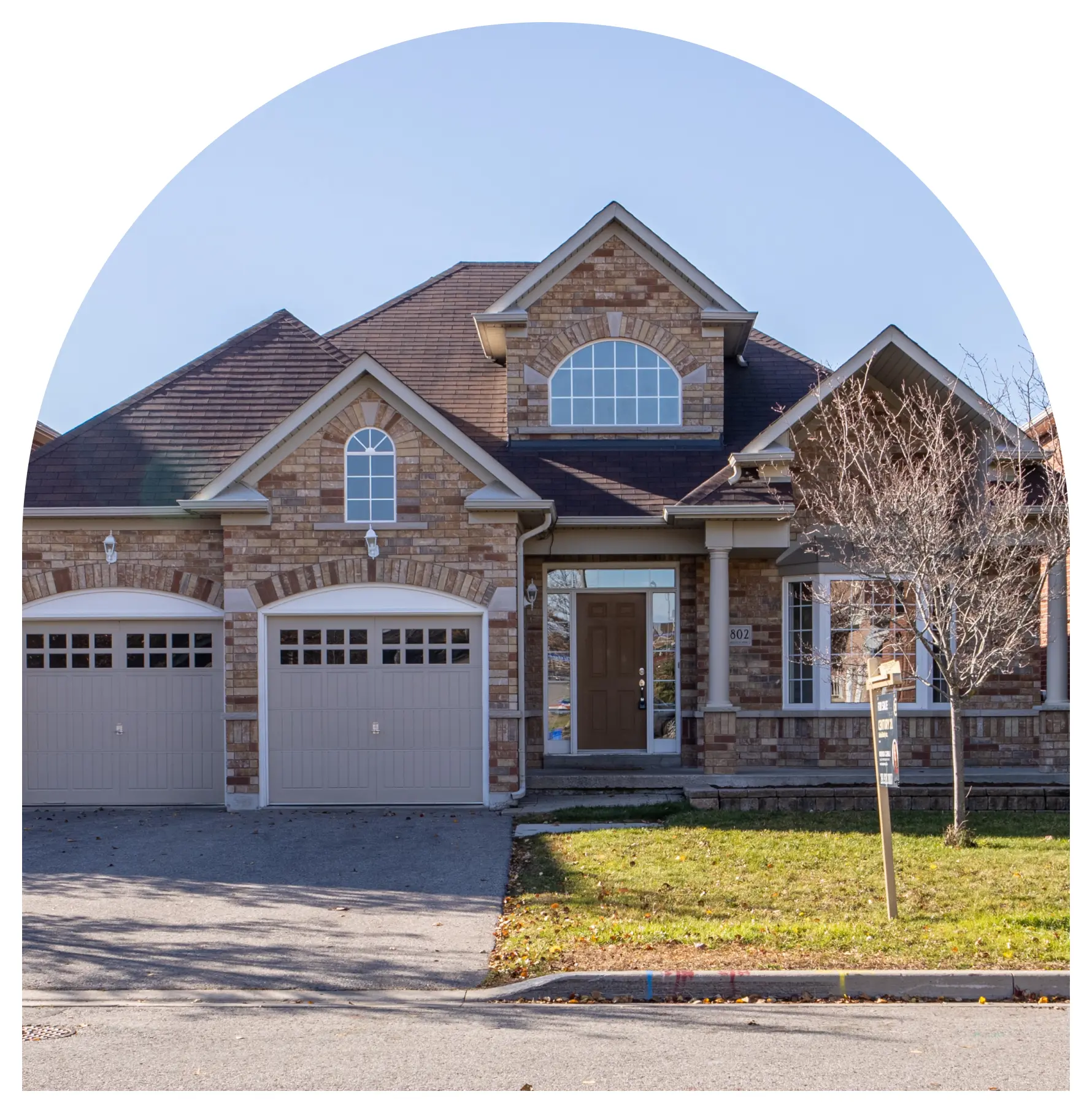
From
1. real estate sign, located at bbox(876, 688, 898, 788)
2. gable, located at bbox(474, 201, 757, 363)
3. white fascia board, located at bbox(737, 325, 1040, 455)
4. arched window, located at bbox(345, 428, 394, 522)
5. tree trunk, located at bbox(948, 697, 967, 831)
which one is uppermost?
gable, located at bbox(474, 201, 757, 363)

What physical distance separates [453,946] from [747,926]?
2.15 m

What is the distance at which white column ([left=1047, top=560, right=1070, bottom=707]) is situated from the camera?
1441 cm

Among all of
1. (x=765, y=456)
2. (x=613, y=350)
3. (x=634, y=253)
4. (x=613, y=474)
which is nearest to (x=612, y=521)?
(x=613, y=474)

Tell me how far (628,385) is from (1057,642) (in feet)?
22.1

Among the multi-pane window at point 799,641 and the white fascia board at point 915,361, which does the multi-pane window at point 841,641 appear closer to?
the multi-pane window at point 799,641

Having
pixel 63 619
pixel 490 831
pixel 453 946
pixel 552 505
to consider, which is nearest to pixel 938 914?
pixel 453 946

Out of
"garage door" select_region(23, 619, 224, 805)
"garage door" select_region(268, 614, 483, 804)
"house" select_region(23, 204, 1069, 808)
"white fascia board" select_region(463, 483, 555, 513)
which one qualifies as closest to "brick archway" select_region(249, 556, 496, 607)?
"house" select_region(23, 204, 1069, 808)

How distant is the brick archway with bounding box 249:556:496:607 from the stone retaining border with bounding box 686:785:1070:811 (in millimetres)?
3665

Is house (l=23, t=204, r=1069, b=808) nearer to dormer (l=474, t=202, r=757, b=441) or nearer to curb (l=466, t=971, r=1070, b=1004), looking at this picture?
dormer (l=474, t=202, r=757, b=441)

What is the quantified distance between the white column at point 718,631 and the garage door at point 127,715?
246 inches

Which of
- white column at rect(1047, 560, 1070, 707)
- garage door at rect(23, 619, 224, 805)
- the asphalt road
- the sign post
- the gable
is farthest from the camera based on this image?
the gable

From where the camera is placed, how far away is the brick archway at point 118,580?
47.8ft

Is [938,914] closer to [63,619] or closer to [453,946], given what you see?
[453,946]

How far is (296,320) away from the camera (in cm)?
1753
